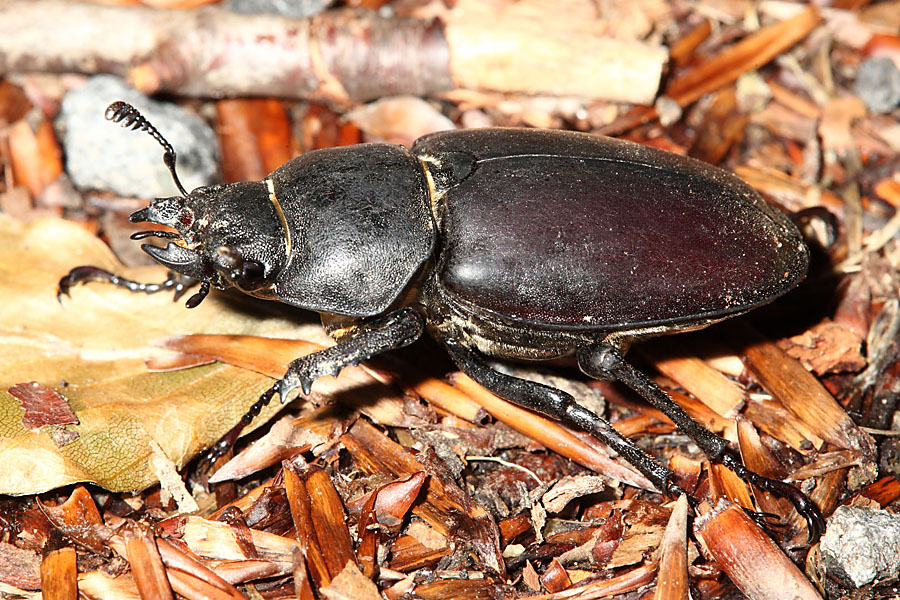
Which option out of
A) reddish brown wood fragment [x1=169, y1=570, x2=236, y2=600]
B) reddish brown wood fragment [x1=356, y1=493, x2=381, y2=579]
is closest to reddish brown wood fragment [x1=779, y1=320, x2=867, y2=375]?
reddish brown wood fragment [x1=356, y1=493, x2=381, y2=579]

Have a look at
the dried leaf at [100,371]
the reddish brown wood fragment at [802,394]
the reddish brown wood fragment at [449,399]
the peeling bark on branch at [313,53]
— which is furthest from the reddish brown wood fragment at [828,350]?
the dried leaf at [100,371]

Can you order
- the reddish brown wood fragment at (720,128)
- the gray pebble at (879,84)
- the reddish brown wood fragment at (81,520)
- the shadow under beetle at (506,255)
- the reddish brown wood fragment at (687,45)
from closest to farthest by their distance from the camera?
the reddish brown wood fragment at (81,520), the shadow under beetle at (506,255), the reddish brown wood fragment at (720,128), the gray pebble at (879,84), the reddish brown wood fragment at (687,45)

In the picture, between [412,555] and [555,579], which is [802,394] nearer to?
[555,579]

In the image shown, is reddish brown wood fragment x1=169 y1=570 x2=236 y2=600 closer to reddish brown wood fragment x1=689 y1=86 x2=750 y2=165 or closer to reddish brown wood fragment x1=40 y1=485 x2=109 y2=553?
reddish brown wood fragment x1=40 y1=485 x2=109 y2=553

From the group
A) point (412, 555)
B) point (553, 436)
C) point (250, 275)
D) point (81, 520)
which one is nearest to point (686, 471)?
point (553, 436)

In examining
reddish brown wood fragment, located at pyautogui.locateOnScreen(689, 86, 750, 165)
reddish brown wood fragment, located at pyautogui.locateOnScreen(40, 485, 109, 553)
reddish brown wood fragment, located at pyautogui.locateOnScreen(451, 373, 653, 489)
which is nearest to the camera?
reddish brown wood fragment, located at pyautogui.locateOnScreen(40, 485, 109, 553)

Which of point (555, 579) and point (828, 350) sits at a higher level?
point (828, 350)

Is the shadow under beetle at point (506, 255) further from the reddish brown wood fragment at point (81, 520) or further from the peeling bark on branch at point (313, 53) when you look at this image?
the peeling bark on branch at point (313, 53)

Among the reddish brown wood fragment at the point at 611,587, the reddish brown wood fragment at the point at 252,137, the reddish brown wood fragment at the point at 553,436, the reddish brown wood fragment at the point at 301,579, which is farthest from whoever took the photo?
the reddish brown wood fragment at the point at 252,137
